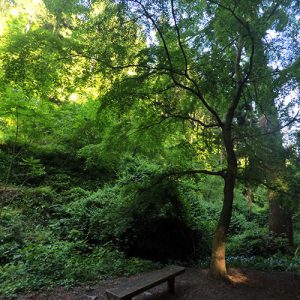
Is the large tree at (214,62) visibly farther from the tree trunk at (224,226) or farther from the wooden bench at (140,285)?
the wooden bench at (140,285)

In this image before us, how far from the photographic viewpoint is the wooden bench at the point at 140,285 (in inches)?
140

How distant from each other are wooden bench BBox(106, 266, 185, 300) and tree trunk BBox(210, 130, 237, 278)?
29.0 inches

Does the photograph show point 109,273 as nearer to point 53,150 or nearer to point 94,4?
point 94,4

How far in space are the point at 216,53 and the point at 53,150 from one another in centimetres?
825

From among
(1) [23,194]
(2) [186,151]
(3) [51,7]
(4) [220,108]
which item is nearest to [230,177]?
(2) [186,151]

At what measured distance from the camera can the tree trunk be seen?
5.02 m

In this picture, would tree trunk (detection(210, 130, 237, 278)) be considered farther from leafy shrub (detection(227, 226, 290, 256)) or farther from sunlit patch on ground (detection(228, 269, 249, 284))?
leafy shrub (detection(227, 226, 290, 256))

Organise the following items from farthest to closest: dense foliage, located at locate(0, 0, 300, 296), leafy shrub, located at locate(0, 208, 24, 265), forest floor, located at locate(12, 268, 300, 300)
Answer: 1. leafy shrub, located at locate(0, 208, 24, 265)
2. dense foliage, located at locate(0, 0, 300, 296)
3. forest floor, located at locate(12, 268, 300, 300)

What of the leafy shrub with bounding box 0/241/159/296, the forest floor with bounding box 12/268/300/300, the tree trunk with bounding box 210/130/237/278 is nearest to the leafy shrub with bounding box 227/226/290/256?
the forest floor with bounding box 12/268/300/300

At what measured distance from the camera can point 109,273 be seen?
555cm

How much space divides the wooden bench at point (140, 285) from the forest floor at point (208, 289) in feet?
1.06

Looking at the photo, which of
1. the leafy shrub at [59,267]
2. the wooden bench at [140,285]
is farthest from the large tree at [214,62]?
the leafy shrub at [59,267]

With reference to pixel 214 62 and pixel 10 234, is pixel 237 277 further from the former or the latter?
pixel 10 234

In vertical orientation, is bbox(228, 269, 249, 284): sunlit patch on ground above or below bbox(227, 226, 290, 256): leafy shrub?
below
